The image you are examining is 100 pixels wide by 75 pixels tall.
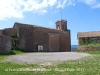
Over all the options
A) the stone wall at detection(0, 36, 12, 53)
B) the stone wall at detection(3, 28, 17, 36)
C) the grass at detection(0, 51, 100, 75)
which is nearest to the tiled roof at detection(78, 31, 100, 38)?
the stone wall at detection(3, 28, 17, 36)

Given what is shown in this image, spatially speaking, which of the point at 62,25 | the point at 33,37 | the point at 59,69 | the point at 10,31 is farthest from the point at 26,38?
the point at 59,69

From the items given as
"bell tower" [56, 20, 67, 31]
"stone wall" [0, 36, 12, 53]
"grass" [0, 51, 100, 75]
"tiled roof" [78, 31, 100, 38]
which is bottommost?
"grass" [0, 51, 100, 75]

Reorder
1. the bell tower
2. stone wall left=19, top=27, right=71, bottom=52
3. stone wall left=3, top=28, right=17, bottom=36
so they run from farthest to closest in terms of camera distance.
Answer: the bell tower, stone wall left=3, top=28, right=17, bottom=36, stone wall left=19, top=27, right=71, bottom=52

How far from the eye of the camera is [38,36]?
3709cm

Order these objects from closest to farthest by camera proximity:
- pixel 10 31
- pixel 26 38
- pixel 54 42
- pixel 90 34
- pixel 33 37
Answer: pixel 26 38, pixel 33 37, pixel 10 31, pixel 54 42, pixel 90 34

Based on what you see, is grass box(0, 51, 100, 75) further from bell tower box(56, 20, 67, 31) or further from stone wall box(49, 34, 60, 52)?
bell tower box(56, 20, 67, 31)

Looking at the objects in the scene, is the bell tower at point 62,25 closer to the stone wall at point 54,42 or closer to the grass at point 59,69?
the stone wall at point 54,42

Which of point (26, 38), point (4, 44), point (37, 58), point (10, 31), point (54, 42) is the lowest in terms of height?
point (37, 58)

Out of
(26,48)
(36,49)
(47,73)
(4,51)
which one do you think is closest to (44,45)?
(36,49)

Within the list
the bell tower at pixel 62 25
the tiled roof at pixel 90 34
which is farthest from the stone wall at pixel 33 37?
the tiled roof at pixel 90 34

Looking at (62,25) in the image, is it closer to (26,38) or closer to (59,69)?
(26,38)

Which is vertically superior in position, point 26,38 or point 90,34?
point 90,34

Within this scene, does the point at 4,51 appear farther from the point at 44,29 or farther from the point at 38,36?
the point at 44,29

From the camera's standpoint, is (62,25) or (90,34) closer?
(90,34)
